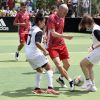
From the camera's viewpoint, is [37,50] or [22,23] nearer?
[37,50]

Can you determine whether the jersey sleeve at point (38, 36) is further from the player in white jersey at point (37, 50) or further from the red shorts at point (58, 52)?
the red shorts at point (58, 52)

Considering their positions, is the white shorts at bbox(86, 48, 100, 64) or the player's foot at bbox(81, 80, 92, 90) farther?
the player's foot at bbox(81, 80, 92, 90)

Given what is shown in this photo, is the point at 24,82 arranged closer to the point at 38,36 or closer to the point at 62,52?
the point at 62,52

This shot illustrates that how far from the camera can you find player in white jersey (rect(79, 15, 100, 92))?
8.99 m

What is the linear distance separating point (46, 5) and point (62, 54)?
26.1 m

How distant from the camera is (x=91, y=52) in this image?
365 inches

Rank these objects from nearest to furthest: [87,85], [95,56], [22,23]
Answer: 1. [95,56]
2. [87,85]
3. [22,23]

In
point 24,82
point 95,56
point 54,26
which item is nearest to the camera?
point 95,56

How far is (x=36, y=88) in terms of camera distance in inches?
360

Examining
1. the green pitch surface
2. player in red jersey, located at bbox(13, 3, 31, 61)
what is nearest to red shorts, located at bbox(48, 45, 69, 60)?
the green pitch surface

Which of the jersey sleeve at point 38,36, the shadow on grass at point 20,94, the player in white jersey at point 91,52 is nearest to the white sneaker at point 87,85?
the player in white jersey at point 91,52

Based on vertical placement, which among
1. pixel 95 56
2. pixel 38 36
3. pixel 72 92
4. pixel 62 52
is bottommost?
pixel 72 92

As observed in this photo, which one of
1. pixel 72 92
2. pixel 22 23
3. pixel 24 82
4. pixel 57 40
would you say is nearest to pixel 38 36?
pixel 57 40

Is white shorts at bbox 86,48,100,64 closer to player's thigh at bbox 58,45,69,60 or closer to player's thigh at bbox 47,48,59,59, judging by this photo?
player's thigh at bbox 47,48,59,59
